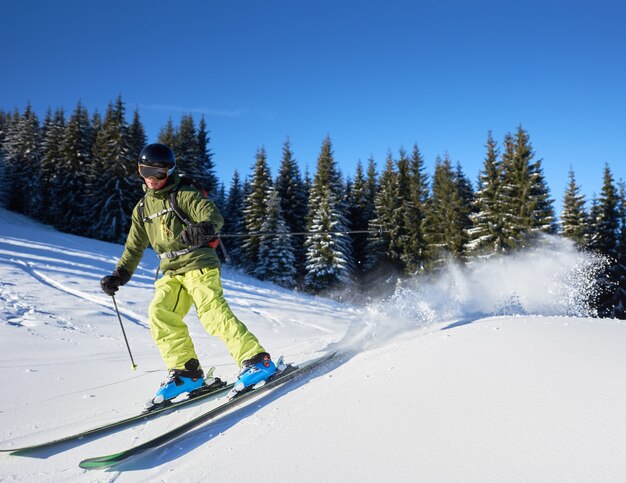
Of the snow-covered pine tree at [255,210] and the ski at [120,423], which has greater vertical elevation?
the snow-covered pine tree at [255,210]

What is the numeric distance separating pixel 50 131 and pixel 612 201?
52.6m

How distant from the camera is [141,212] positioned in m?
3.61

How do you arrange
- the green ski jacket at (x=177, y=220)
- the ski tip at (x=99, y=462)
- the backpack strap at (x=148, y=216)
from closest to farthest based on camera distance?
the ski tip at (x=99, y=462) → the green ski jacket at (x=177, y=220) → the backpack strap at (x=148, y=216)

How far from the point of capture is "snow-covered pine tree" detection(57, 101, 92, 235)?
35375mm

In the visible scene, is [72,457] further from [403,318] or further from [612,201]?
[612,201]

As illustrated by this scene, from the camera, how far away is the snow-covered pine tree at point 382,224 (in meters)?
33.8

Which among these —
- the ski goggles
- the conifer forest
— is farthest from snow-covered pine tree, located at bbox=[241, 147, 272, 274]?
the ski goggles

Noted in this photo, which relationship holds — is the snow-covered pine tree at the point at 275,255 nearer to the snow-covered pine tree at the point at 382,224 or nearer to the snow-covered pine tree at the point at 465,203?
the snow-covered pine tree at the point at 382,224

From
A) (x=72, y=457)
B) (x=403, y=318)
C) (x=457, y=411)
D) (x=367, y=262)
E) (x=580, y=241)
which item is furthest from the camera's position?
(x=367, y=262)

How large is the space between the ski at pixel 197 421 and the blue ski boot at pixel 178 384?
22.6 inches

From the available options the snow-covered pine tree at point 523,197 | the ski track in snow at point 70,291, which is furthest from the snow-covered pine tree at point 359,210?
the ski track in snow at point 70,291

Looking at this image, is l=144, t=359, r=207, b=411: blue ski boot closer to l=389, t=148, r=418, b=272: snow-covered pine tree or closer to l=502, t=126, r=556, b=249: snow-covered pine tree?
l=502, t=126, r=556, b=249: snow-covered pine tree

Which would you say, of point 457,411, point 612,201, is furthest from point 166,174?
point 612,201

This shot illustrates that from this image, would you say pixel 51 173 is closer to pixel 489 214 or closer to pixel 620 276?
pixel 489 214
